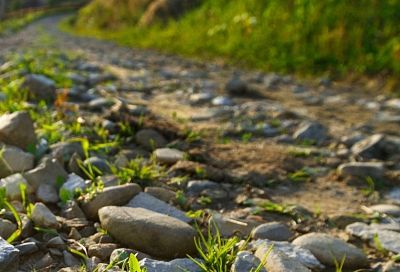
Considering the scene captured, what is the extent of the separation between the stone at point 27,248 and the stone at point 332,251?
1.08 m

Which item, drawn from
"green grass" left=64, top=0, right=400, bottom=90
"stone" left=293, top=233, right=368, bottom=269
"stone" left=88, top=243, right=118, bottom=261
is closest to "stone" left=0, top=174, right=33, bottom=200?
"stone" left=88, top=243, right=118, bottom=261

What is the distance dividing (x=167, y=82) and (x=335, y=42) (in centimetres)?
302

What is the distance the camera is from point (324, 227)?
270cm

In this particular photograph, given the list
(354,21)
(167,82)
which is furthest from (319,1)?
(167,82)

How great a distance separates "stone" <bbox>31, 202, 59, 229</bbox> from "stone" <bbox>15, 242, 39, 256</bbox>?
20cm

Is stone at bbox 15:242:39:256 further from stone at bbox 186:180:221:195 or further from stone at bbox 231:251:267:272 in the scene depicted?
stone at bbox 186:180:221:195

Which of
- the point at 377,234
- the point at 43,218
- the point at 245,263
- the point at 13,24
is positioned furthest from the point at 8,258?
the point at 13,24

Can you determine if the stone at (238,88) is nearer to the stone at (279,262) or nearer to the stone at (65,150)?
the stone at (65,150)

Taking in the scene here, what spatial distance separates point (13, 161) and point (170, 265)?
4.20 ft

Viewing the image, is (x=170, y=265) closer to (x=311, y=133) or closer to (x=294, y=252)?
(x=294, y=252)

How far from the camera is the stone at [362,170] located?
347 centimetres

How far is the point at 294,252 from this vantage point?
2209 millimetres

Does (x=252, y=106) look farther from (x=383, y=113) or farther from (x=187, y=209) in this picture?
(x=187, y=209)

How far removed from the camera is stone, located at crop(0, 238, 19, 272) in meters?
1.72
